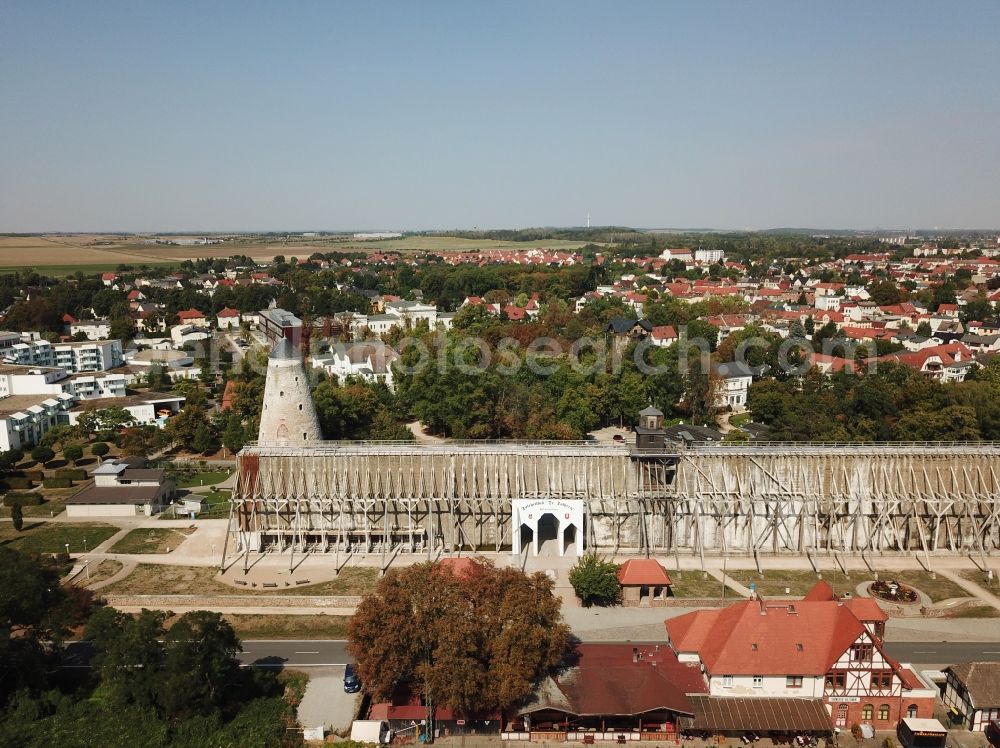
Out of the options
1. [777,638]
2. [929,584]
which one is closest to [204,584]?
[777,638]

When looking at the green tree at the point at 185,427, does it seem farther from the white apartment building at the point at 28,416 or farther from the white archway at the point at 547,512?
the white archway at the point at 547,512

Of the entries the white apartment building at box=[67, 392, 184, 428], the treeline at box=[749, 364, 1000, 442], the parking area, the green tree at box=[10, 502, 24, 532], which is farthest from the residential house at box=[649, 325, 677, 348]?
the parking area

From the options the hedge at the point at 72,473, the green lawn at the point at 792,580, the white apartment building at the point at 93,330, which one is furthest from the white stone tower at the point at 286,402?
the white apartment building at the point at 93,330

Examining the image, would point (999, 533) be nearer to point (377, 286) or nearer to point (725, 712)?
point (725, 712)

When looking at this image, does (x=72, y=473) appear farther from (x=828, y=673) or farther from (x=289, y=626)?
(x=828, y=673)

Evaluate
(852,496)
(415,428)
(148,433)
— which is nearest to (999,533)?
(852,496)

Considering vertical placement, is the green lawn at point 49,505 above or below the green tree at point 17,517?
below
